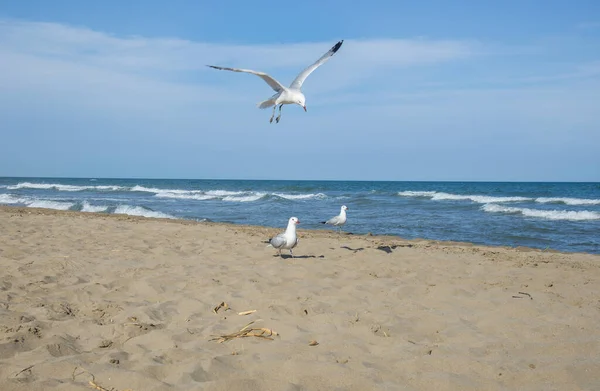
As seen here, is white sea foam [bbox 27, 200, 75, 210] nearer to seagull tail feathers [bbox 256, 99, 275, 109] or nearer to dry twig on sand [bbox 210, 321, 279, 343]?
seagull tail feathers [bbox 256, 99, 275, 109]

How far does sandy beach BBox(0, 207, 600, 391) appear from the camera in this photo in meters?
2.92

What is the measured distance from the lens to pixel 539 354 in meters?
3.40

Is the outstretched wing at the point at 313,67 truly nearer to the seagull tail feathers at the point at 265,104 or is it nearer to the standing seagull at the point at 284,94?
the standing seagull at the point at 284,94

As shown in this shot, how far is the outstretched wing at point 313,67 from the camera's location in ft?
29.8

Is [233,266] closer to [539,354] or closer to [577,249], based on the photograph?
[539,354]

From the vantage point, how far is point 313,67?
9.41 meters

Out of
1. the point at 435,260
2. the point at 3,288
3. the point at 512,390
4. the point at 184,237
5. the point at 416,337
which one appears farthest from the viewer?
the point at 184,237

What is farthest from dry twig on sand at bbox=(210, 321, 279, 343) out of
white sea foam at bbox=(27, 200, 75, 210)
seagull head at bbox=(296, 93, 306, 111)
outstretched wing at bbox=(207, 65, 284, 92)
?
white sea foam at bbox=(27, 200, 75, 210)

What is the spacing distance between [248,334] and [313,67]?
6.63 meters

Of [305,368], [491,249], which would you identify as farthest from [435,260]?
[305,368]

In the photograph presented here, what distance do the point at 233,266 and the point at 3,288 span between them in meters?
2.44

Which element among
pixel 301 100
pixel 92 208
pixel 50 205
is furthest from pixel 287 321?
pixel 50 205

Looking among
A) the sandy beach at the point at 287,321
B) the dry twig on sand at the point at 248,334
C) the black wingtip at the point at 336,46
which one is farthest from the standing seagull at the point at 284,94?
the dry twig on sand at the point at 248,334

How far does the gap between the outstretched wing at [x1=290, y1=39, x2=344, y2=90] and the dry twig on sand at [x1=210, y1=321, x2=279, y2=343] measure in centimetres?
594
